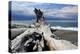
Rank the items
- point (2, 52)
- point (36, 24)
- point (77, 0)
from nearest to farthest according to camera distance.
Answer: point (2, 52)
point (36, 24)
point (77, 0)

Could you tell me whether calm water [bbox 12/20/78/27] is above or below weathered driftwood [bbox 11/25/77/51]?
above

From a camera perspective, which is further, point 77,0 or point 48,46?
point 77,0

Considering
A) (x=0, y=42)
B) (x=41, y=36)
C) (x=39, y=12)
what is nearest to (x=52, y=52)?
(x=41, y=36)

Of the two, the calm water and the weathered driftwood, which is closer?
the weathered driftwood

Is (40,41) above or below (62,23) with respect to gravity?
below

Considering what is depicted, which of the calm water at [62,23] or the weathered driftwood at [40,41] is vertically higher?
the calm water at [62,23]

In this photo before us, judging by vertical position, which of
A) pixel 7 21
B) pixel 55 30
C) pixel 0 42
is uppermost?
pixel 7 21

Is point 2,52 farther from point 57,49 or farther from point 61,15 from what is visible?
point 61,15

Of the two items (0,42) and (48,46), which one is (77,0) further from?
(0,42)

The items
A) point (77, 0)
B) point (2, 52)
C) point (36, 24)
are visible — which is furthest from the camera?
point (77, 0)

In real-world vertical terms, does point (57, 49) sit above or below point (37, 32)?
below

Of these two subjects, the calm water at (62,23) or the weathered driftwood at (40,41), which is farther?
the calm water at (62,23)
